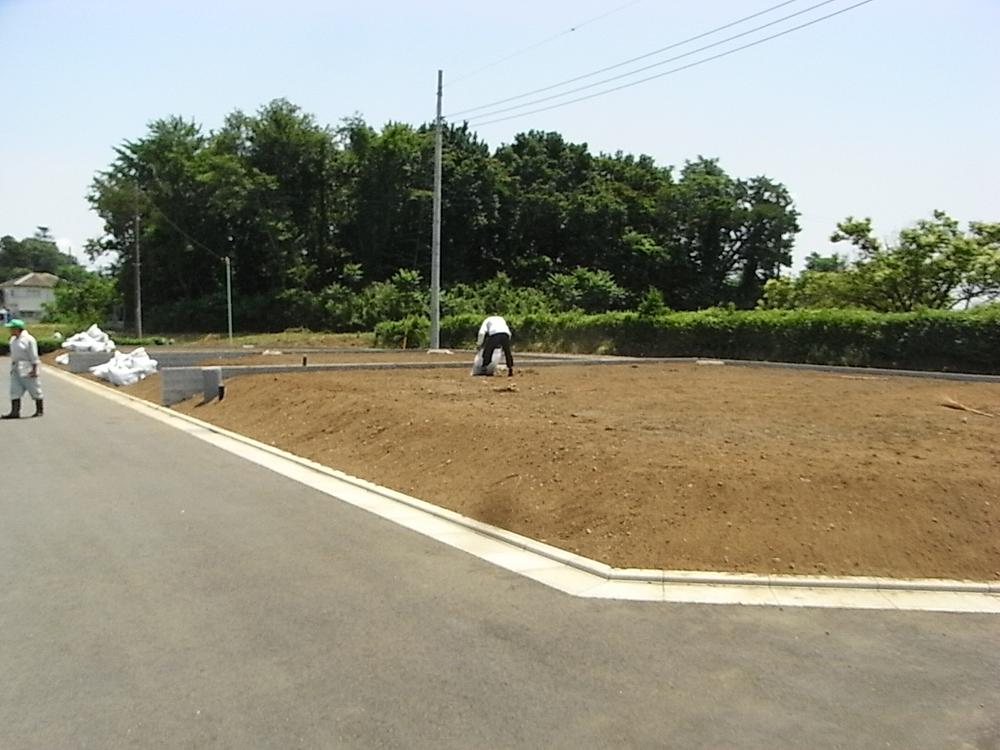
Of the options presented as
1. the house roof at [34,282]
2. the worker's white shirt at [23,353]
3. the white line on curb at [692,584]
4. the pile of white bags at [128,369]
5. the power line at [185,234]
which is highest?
the power line at [185,234]

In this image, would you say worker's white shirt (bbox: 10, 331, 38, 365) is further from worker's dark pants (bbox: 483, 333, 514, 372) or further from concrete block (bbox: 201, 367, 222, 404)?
worker's dark pants (bbox: 483, 333, 514, 372)

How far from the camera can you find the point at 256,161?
231ft

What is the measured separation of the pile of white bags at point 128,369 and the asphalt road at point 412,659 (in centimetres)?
1864

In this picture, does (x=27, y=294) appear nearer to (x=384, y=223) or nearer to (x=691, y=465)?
(x=384, y=223)

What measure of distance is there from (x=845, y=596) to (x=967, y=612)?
2.51 feet

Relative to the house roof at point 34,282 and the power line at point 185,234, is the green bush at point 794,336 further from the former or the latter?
→ the house roof at point 34,282

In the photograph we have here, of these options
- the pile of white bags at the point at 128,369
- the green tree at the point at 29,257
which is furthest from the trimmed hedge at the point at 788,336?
the green tree at the point at 29,257

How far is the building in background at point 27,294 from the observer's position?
4624 inches

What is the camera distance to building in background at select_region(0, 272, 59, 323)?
11744cm

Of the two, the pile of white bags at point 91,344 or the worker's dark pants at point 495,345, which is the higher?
the worker's dark pants at point 495,345

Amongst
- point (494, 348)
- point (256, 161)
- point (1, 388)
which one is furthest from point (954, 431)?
point (256, 161)

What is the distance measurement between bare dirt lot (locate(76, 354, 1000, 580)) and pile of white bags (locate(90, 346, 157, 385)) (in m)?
10.2

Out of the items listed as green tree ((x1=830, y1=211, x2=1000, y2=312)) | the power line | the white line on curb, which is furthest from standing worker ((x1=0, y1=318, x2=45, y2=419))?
the power line

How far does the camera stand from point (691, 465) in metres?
8.20
